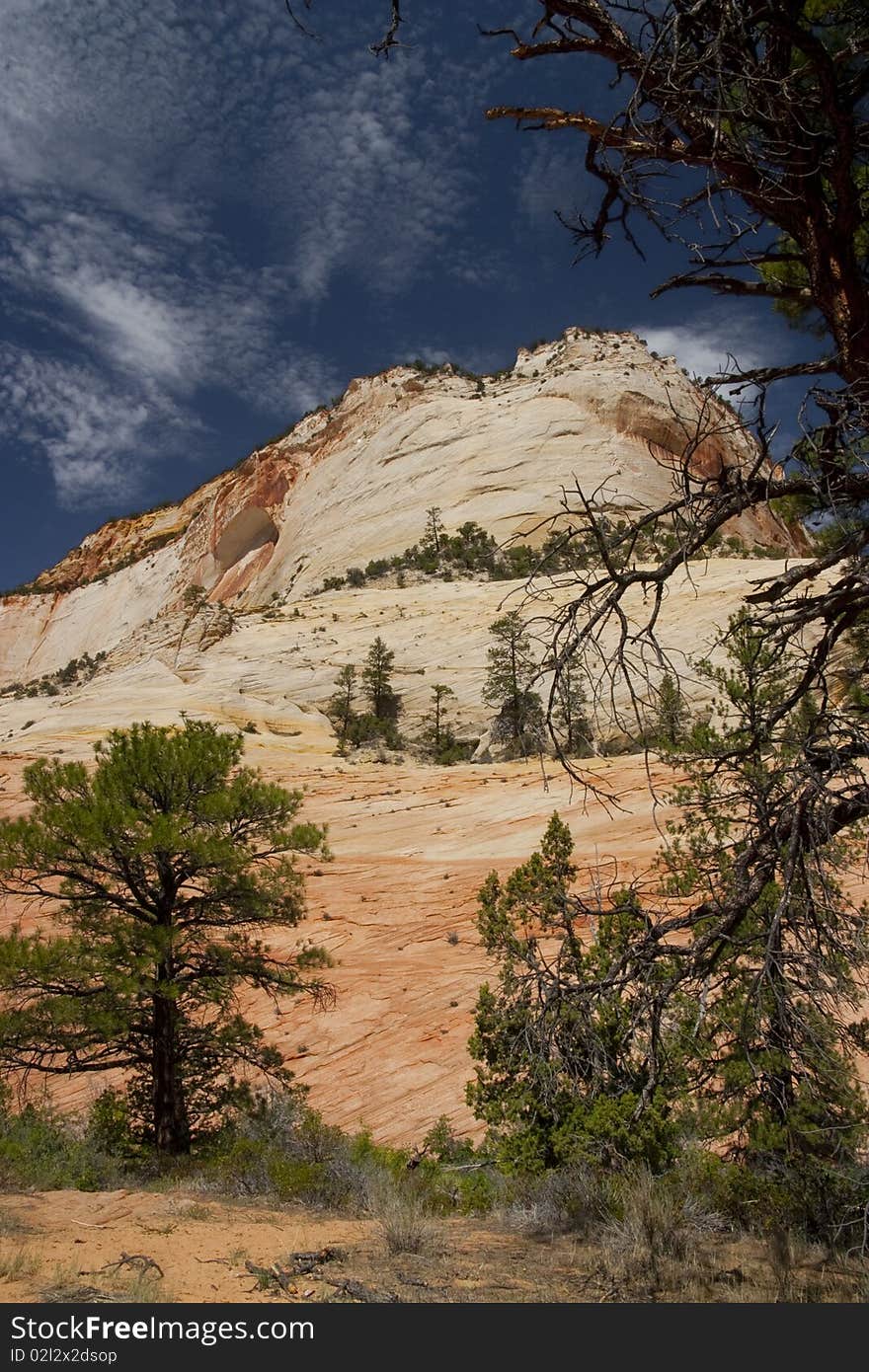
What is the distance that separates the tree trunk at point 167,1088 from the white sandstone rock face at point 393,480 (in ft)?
136

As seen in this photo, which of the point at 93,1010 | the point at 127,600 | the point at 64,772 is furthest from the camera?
the point at 127,600

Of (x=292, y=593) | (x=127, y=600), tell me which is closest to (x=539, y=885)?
(x=292, y=593)

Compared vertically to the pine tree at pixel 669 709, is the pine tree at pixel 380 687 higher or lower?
higher

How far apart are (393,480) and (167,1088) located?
2219 inches

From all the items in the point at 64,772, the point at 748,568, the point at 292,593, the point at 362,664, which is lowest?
the point at 64,772

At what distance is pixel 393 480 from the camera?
62500mm

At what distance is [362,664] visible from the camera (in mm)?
35781

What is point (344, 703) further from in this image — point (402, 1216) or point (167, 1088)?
point (402, 1216)

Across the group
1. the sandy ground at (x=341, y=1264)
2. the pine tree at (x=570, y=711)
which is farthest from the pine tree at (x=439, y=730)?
the pine tree at (x=570, y=711)

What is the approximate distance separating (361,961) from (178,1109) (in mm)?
4715

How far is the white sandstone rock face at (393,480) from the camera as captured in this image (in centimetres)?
5694

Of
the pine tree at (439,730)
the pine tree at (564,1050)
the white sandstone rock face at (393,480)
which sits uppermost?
the white sandstone rock face at (393,480)

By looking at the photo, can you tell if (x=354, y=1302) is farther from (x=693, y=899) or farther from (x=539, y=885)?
(x=693, y=899)

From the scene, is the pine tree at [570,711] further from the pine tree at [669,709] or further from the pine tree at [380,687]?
the pine tree at [380,687]
